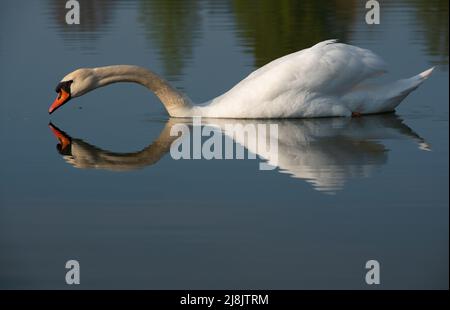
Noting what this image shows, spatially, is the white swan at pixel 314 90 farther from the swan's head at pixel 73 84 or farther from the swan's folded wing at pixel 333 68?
the swan's head at pixel 73 84

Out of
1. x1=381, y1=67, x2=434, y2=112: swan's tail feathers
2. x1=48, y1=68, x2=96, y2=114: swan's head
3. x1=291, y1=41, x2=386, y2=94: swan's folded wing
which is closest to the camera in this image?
x1=291, y1=41, x2=386, y2=94: swan's folded wing

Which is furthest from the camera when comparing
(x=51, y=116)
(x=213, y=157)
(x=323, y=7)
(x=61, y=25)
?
(x=323, y=7)

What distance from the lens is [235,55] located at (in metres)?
20.3

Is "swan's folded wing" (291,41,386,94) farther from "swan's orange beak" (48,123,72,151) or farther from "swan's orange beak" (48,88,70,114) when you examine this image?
"swan's orange beak" (48,88,70,114)

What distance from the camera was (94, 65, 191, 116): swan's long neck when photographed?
53.6ft

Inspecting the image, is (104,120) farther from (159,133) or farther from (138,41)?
(138,41)

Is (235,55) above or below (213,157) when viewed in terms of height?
above

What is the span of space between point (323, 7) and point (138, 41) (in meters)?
6.25

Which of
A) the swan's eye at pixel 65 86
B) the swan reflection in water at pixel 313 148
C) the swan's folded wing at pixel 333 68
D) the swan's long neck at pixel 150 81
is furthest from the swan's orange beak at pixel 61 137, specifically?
the swan's folded wing at pixel 333 68

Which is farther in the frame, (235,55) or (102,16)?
(102,16)

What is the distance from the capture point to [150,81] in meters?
16.7

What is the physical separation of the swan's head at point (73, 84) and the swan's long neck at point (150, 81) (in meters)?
0.11

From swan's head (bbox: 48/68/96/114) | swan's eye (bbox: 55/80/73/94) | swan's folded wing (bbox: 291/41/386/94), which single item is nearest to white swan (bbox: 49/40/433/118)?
swan's folded wing (bbox: 291/41/386/94)

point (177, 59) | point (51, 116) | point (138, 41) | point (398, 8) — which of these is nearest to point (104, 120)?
point (51, 116)
